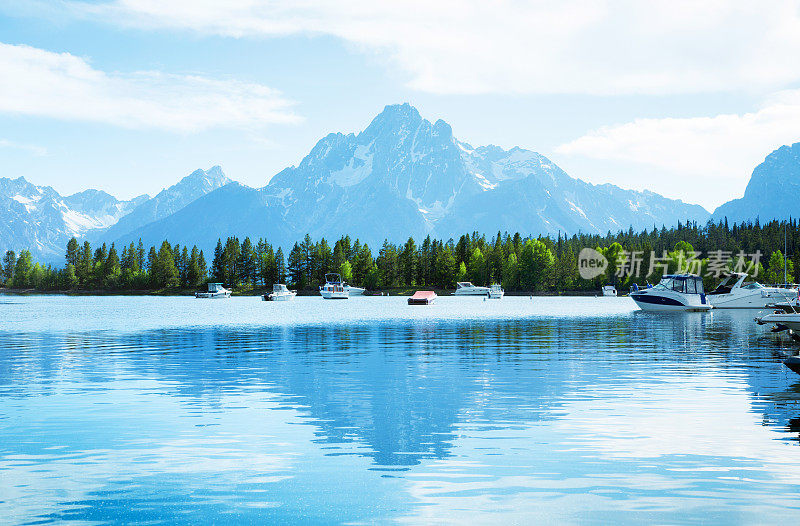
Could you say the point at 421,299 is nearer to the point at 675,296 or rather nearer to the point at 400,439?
the point at 675,296

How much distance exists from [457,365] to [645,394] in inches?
500

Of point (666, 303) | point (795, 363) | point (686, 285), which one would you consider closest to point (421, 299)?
A: point (666, 303)

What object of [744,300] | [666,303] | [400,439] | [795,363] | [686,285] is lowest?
[400,439]

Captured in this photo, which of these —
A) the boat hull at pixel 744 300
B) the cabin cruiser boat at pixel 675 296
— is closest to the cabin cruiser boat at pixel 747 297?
the boat hull at pixel 744 300

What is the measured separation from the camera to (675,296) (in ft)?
391

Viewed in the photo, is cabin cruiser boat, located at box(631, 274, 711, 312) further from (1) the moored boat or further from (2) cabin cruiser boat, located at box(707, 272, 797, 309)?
(1) the moored boat

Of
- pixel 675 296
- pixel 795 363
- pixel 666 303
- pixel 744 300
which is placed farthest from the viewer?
pixel 744 300

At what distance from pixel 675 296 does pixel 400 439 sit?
10727 centimetres

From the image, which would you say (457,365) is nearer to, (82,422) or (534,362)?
(534,362)

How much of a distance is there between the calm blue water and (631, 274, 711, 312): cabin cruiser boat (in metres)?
78.8

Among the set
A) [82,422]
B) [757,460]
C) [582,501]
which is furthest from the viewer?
[82,422]

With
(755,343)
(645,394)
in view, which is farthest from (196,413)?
(755,343)

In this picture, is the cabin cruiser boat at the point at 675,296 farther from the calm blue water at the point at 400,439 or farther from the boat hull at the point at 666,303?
the calm blue water at the point at 400,439

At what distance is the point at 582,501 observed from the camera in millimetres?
15234
